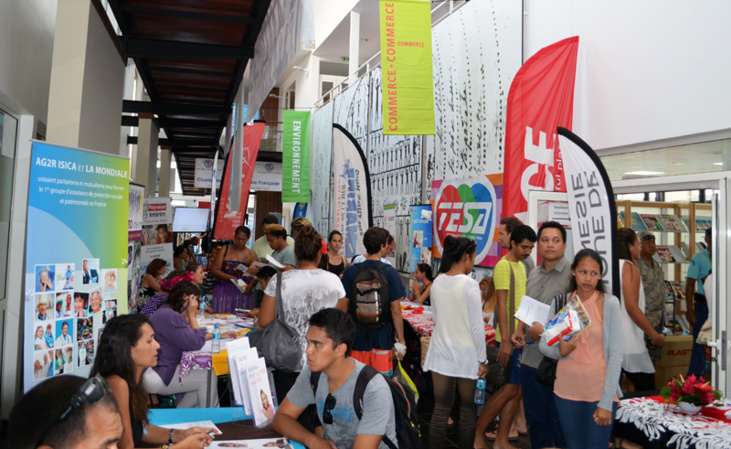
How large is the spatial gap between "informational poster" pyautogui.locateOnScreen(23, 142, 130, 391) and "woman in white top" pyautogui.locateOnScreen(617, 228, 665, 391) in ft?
12.1

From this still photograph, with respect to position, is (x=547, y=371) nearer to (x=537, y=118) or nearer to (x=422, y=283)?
(x=537, y=118)

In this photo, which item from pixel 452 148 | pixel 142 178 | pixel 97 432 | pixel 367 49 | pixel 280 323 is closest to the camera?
pixel 97 432

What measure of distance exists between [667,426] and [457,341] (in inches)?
49.6

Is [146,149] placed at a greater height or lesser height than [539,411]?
greater

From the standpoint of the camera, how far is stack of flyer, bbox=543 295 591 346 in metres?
2.77

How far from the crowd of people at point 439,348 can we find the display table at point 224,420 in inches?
6.6

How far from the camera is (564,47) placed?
16.4ft

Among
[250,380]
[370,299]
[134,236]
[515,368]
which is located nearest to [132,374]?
[250,380]

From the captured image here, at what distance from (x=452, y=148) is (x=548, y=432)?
4.48 meters

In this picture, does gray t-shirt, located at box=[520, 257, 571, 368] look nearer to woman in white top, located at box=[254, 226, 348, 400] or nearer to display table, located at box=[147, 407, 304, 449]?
woman in white top, located at box=[254, 226, 348, 400]

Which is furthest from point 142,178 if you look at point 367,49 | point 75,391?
point 75,391

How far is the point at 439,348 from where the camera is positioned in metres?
3.67


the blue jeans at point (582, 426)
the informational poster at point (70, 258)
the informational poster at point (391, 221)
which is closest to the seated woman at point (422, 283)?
the informational poster at point (391, 221)

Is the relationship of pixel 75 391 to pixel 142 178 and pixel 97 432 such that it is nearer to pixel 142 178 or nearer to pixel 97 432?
pixel 97 432
